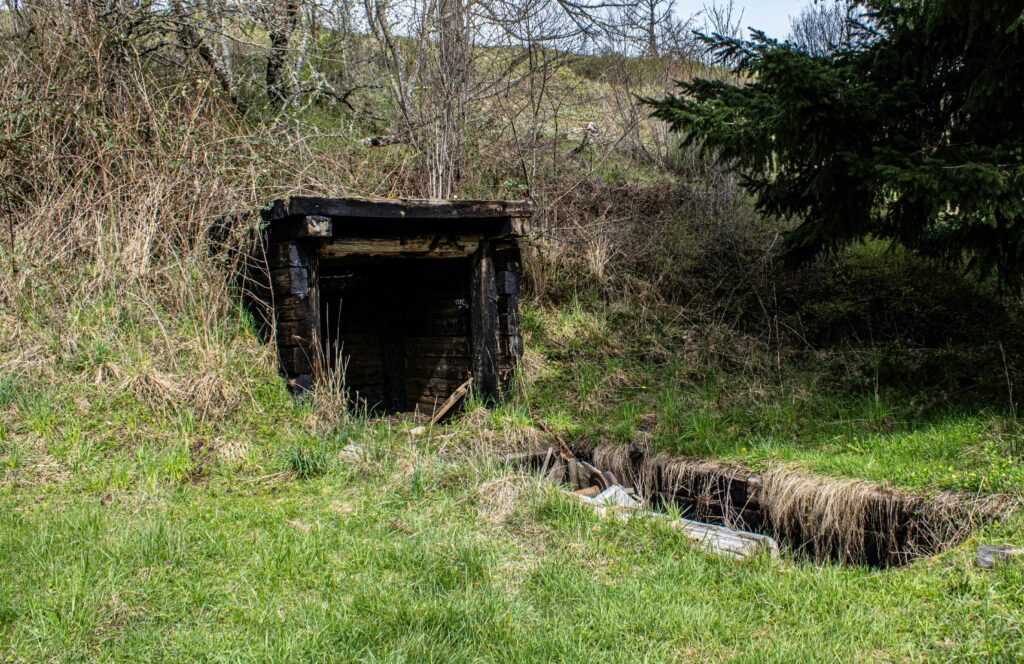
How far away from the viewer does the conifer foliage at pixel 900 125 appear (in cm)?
504

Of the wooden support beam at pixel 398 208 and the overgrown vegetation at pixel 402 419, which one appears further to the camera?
the wooden support beam at pixel 398 208

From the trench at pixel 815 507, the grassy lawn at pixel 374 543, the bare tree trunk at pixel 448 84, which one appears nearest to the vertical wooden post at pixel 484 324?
the grassy lawn at pixel 374 543

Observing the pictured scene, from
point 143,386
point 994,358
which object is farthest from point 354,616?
point 994,358

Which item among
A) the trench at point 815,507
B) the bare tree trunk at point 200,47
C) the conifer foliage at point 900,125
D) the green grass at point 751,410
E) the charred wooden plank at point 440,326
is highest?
the bare tree trunk at point 200,47

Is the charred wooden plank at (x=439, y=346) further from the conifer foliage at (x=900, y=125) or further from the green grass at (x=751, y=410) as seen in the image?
the conifer foliage at (x=900, y=125)

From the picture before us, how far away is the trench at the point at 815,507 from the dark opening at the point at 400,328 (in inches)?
71.9

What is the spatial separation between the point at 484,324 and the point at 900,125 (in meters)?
3.92

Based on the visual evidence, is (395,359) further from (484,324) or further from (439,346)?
(484,324)

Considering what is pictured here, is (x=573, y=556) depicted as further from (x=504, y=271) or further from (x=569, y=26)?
(x=569, y=26)

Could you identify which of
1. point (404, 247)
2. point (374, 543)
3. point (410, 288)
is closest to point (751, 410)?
point (404, 247)

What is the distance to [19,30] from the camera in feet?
24.4

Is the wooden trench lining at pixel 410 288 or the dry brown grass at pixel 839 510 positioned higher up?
the wooden trench lining at pixel 410 288

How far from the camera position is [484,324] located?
23.7ft

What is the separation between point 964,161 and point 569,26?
632 centimetres
